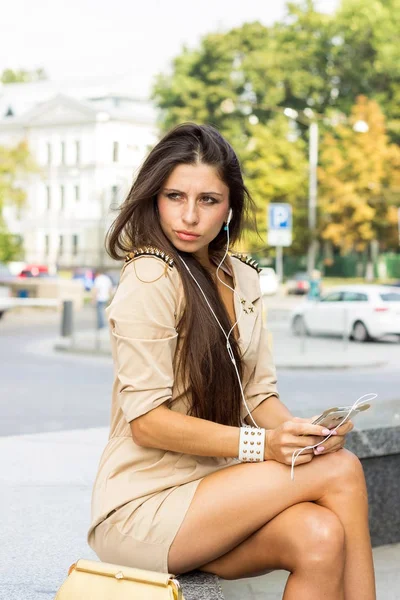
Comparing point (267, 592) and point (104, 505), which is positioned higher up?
point (104, 505)

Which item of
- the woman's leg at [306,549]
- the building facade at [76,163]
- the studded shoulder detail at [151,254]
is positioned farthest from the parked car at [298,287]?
the woman's leg at [306,549]

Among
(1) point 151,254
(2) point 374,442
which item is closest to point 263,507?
(1) point 151,254

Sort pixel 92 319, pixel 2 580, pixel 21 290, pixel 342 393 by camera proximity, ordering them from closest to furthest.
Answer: pixel 2 580
pixel 342 393
pixel 92 319
pixel 21 290

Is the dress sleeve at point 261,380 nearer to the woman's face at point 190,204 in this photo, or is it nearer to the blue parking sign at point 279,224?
the woman's face at point 190,204

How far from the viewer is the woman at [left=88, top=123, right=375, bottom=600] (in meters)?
2.85

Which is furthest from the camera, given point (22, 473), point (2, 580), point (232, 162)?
point (22, 473)

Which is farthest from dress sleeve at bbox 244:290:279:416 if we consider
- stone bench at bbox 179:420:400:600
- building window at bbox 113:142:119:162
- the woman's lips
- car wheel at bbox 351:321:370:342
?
building window at bbox 113:142:119:162

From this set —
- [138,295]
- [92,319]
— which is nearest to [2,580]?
[138,295]

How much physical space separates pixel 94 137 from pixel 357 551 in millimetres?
85667

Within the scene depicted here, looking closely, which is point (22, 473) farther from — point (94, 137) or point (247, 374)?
point (94, 137)

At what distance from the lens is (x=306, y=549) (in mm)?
2754

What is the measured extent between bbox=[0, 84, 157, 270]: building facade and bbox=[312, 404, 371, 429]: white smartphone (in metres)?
80.1

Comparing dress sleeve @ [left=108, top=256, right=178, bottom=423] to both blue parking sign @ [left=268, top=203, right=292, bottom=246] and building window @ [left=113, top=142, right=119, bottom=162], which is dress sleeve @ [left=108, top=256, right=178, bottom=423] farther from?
building window @ [left=113, top=142, right=119, bottom=162]

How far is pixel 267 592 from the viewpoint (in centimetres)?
455
